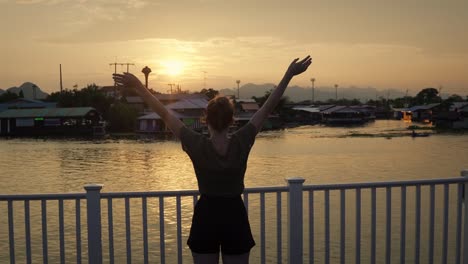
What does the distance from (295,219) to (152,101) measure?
7.58ft

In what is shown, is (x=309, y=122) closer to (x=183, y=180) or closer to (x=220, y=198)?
(x=183, y=180)

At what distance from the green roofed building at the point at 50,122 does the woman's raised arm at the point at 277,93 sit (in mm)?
76521

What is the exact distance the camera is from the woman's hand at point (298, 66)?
353 cm

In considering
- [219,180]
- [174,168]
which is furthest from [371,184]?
[174,168]

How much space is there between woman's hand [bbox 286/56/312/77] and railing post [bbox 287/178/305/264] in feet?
5.20

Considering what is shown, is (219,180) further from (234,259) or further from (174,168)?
(174,168)

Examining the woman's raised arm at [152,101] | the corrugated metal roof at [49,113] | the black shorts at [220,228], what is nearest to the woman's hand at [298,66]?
the woman's raised arm at [152,101]

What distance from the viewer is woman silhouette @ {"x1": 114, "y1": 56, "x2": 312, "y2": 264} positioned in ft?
10.1

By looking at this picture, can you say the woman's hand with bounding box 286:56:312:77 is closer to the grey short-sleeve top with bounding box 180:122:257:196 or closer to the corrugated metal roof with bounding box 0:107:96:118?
the grey short-sleeve top with bounding box 180:122:257:196

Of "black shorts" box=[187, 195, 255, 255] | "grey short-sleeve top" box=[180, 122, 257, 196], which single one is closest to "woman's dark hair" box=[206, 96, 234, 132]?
"grey short-sleeve top" box=[180, 122, 257, 196]

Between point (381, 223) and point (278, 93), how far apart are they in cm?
1455

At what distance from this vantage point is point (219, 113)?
3051 millimetres

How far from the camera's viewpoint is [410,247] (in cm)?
1427

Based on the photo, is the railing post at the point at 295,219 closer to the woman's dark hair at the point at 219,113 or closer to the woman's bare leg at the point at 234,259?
the woman's bare leg at the point at 234,259
